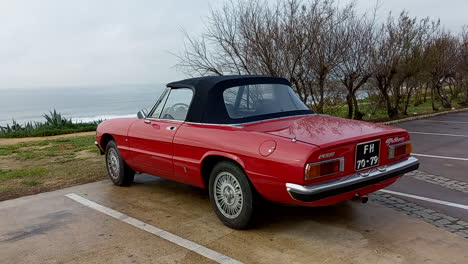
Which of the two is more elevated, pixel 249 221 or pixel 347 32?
pixel 347 32

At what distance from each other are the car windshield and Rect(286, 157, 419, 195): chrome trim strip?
1269 mm

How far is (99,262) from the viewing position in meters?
3.53

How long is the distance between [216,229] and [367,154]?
168cm

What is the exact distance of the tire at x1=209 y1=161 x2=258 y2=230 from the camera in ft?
12.9

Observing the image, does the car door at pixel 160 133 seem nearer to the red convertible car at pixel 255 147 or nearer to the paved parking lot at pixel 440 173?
the red convertible car at pixel 255 147

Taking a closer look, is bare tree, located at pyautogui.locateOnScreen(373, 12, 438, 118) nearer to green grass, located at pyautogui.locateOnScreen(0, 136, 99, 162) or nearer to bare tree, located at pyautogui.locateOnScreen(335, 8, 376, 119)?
bare tree, located at pyautogui.locateOnScreen(335, 8, 376, 119)

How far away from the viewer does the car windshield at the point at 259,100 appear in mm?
4559

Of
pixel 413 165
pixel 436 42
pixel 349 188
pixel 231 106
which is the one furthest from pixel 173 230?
pixel 436 42

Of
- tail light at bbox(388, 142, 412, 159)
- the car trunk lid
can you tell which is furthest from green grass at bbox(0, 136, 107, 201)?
tail light at bbox(388, 142, 412, 159)

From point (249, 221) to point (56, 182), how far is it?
383 cm

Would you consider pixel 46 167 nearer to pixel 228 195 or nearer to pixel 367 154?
pixel 228 195

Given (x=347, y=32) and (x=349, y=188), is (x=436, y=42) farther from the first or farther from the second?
(x=349, y=188)

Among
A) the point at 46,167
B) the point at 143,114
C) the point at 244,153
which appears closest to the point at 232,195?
the point at 244,153

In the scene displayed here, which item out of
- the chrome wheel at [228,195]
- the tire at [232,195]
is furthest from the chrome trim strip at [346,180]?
the chrome wheel at [228,195]
